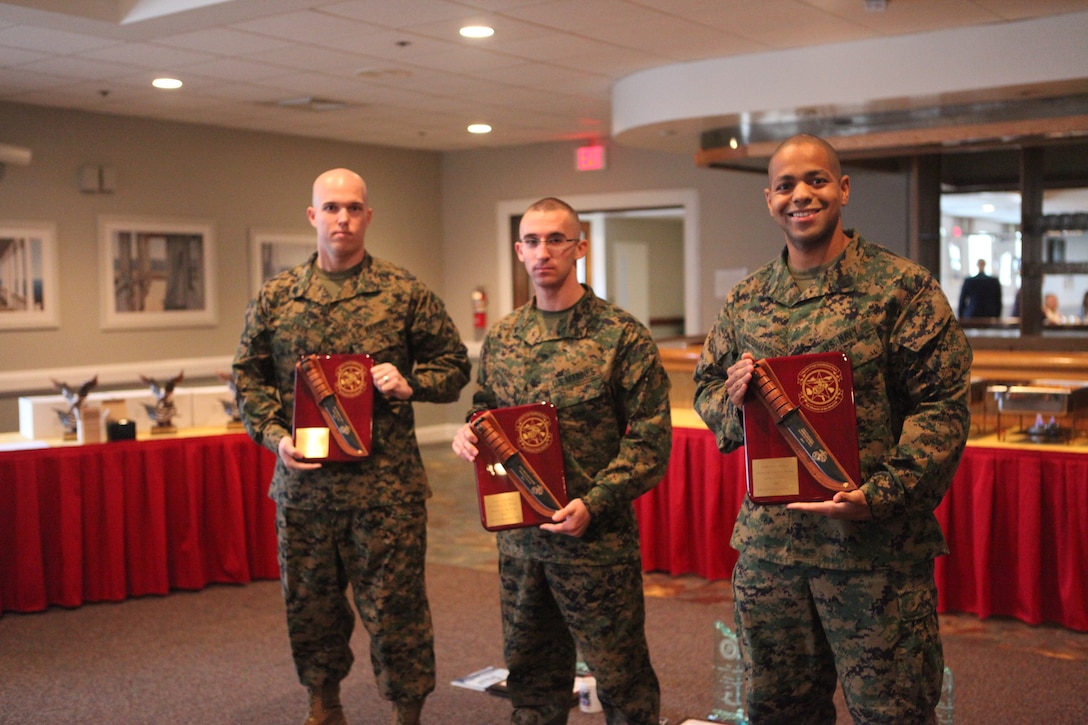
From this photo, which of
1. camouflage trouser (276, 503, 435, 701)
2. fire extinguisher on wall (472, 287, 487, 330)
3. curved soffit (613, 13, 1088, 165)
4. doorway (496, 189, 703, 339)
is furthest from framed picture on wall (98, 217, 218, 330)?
camouflage trouser (276, 503, 435, 701)

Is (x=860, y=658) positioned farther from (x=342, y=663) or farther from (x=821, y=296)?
(x=342, y=663)

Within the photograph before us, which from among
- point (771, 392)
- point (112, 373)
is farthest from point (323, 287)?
point (112, 373)

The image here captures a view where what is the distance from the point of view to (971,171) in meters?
9.04

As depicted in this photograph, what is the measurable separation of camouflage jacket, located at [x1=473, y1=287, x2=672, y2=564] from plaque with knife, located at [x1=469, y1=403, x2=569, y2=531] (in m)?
0.07

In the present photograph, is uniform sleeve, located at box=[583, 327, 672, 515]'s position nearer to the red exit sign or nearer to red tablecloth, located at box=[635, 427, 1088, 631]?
red tablecloth, located at box=[635, 427, 1088, 631]

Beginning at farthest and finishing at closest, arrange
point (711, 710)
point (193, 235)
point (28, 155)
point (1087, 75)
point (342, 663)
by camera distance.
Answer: point (193, 235) → point (28, 155) → point (1087, 75) → point (711, 710) → point (342, 663)

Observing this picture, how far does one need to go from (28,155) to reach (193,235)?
59.7 inches

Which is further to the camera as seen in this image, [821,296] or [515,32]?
[515,32]

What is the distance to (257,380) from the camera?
133 inches

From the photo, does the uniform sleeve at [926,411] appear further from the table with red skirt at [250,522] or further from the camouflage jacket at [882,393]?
the table with red skirt at [250,522]

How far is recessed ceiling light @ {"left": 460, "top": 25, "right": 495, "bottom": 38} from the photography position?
5645mm

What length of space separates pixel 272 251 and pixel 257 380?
6339 millimetres

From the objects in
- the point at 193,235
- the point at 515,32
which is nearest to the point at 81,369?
the point at 193,235

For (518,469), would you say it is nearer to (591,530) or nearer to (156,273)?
(591,530)
